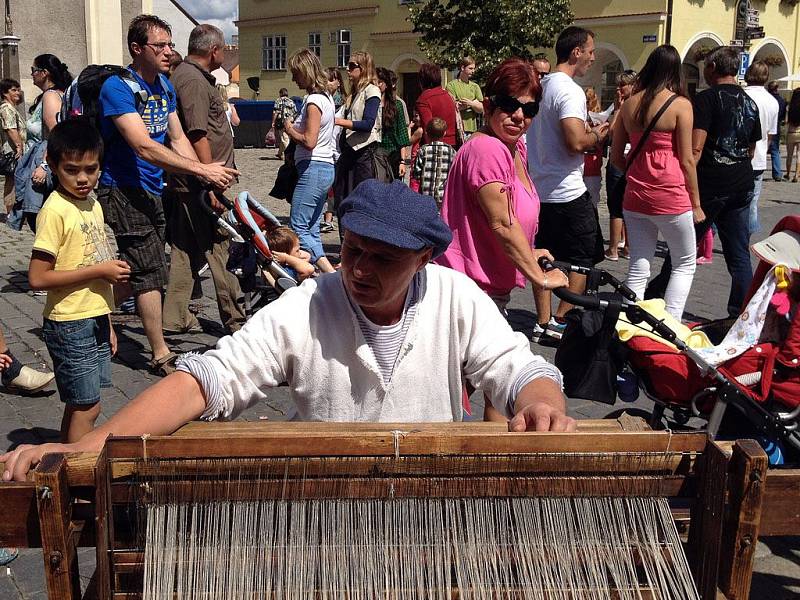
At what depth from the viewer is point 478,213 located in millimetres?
4121

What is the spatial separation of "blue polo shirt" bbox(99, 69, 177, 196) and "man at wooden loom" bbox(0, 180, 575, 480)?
A: 10.4 feet

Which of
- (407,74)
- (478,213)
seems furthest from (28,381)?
(407,74)

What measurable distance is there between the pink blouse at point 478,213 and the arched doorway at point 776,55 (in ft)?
115

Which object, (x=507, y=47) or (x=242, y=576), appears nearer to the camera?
(x=242, y=576)

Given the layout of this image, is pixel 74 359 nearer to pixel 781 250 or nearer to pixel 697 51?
pixel 781 250

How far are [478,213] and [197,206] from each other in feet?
9.19

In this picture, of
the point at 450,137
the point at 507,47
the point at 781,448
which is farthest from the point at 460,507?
the point at 507,47

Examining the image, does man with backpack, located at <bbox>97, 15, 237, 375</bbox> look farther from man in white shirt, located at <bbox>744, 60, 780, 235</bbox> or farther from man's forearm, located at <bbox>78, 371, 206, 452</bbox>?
man in white shirt, located at <bbox>744, 60, 780, 235</bbox>

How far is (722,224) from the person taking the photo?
6879 mm

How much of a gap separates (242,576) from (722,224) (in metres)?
5.98

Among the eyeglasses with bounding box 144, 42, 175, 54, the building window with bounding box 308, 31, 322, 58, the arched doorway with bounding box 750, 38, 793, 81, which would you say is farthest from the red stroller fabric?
the building window with bounding box 308, 31, 322, 58

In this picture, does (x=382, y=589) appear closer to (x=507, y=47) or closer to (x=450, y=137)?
(x=450, y=137)

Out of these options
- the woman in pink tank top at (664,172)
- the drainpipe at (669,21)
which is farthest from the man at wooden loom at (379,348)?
the drainpipe at (669,21)

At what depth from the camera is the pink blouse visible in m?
4.02
